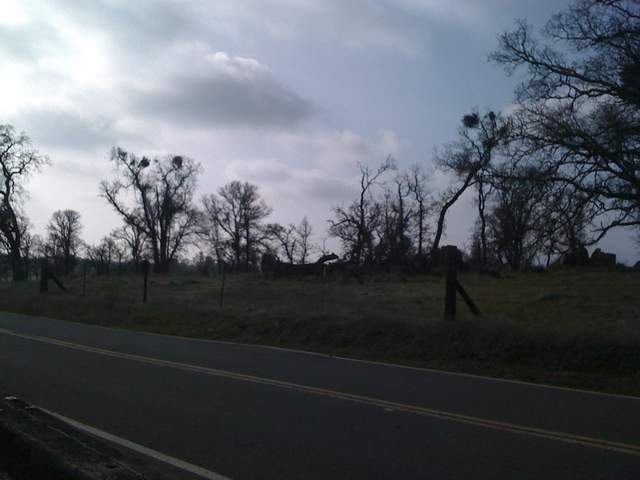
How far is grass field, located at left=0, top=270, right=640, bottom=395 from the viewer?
12195mm

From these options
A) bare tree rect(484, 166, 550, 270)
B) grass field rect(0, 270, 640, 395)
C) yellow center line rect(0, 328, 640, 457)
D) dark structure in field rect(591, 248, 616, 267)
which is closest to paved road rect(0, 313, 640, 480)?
yellow center line rect(0, 328, 640, 457)

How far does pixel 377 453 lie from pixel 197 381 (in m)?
4.54

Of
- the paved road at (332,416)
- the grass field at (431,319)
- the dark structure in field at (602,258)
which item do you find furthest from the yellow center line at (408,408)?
the dark structure in field at (602,258)

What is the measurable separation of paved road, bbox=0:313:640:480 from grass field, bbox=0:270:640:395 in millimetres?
1901

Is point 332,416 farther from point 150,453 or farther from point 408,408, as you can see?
point 150,453

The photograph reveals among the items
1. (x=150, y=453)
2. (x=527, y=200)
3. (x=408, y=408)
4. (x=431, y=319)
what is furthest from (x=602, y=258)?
(x=150, y=453)

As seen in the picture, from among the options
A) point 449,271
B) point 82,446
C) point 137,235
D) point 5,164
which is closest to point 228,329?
point 449,271

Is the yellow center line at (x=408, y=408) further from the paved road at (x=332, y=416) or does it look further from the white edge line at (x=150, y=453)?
the white edge line at (x=150, y=453)

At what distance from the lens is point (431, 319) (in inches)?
625

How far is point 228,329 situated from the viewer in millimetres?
18312

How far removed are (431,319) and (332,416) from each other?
8.47 meters

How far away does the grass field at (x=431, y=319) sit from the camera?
12195 mm

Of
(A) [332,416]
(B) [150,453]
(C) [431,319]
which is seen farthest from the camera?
(C) [431,319]

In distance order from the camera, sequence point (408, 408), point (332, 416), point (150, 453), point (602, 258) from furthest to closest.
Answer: point (602, 258)
point (408, 408)
point (332, 416)
point (150, 453)
